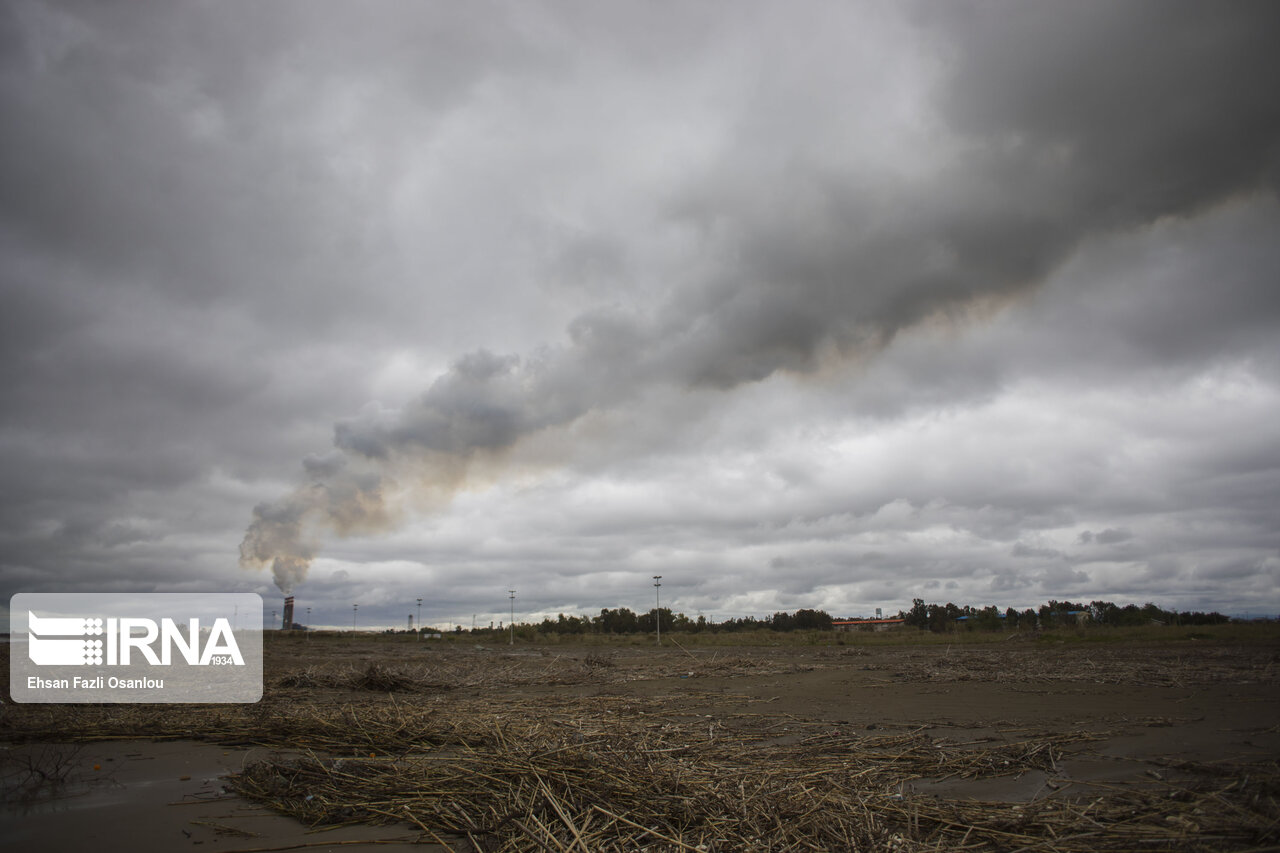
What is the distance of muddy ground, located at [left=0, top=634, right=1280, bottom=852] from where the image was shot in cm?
532

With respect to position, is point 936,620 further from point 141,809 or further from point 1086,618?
point 141,809

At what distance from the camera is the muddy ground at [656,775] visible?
5316 mm

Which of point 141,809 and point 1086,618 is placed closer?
point 141,809

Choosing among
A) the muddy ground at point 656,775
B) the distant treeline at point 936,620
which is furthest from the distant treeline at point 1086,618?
the muddy ground at point 656,775

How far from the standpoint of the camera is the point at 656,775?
656cm

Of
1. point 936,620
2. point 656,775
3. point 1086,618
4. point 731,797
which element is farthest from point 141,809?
point 936,620

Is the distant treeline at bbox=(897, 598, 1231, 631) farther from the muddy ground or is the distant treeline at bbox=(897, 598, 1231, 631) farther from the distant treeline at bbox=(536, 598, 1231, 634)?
the muddy ground

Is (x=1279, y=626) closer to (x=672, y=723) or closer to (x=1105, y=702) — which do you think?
(x=1105, y=702)

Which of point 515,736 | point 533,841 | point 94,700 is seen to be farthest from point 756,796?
point 94,700

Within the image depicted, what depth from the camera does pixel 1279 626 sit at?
146 ft

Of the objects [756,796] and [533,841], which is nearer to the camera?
[533,841]

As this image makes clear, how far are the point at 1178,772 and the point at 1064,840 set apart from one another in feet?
10.7

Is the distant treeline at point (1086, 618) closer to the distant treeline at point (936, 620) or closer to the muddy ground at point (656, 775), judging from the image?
the distant treeline at point (936, 620)

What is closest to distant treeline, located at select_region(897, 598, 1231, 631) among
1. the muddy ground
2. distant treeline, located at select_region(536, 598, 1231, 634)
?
distant treeline, located at select_region(536, 598, 1231, 634)
